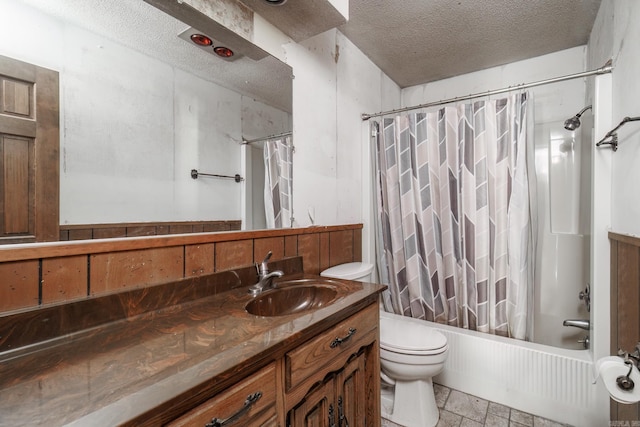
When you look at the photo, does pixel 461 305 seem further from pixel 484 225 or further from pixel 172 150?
pixel 172 150

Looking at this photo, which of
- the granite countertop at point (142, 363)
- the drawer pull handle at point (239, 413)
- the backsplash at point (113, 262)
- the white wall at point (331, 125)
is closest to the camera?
the granite countertop at point (142, 363)

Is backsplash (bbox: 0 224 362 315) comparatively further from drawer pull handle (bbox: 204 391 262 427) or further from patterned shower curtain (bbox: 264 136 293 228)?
drawer pull handle (bbox: 204 391 262 427)

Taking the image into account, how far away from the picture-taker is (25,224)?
74 centimetres

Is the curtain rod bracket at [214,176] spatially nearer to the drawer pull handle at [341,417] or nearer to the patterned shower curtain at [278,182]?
the patterned shower curtain at [278,182]

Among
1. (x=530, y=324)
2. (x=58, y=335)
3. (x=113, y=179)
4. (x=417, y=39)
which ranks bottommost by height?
(x=530, y=324)

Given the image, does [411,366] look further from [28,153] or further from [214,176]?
[28,153]

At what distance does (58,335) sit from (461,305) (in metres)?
2.06

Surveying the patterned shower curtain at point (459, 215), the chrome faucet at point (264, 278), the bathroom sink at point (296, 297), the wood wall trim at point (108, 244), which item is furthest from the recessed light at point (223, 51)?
the patterned shower curtain at point (459, 215)

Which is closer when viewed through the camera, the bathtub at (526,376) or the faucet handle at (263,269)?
the faucet handle at (263,269)

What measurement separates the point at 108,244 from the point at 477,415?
1980 mm

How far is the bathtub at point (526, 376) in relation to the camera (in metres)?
1.50

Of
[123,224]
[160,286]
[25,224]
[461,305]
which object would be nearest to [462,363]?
[461,305]

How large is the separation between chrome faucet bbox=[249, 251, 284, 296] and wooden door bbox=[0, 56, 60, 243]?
0.62 meters

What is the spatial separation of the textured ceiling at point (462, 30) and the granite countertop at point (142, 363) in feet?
5.90
